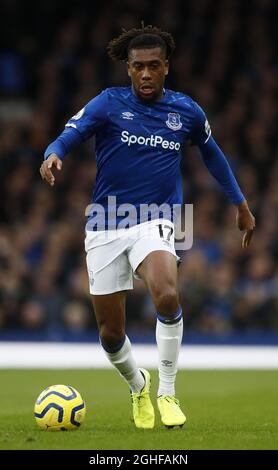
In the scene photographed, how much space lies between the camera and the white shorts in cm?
716

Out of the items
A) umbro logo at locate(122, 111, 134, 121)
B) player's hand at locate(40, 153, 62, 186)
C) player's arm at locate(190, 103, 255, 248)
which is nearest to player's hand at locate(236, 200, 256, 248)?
player's arm at locate(190, 103, 255, 248)

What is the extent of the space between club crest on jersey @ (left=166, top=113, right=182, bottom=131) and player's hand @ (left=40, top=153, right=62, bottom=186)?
2.91 feet

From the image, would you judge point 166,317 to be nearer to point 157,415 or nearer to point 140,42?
point 157,415

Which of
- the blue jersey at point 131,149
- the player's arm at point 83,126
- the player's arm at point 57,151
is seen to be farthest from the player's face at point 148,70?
the player's arm at point 57,151

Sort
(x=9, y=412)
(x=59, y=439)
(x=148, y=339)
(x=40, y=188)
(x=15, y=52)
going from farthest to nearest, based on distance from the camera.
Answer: (x=15, y=52) < (x=40, y=188) < (x=148, y=339) < (x=9, y=412) < (x=59, y=439)

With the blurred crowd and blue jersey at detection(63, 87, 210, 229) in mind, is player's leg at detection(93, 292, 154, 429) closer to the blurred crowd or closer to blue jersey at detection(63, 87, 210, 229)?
blue jersey at detection(63, 87, 210, 229)

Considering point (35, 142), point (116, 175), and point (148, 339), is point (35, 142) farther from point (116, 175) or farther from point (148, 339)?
point (116, 175)

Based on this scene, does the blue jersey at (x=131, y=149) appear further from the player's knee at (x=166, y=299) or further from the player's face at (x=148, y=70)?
the player's knee at (x=166, y=299)

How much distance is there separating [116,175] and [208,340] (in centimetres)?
831

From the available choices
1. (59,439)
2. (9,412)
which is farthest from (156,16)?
(59,439)

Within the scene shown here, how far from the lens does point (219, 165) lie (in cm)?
774

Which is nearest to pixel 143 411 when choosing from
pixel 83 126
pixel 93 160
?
pixel 83 126

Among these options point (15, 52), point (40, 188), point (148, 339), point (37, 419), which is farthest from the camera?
point (15, 52)

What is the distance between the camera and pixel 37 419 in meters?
7.19
